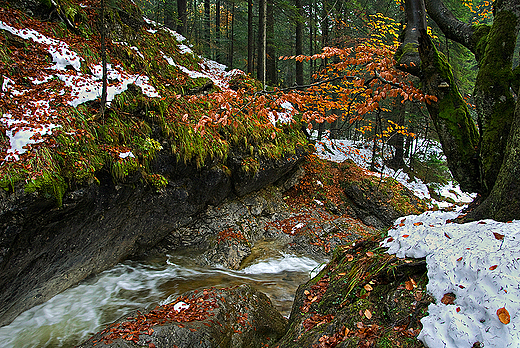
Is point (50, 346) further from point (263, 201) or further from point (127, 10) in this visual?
point (127, 10)

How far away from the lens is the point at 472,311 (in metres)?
1.79

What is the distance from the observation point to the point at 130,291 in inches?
182

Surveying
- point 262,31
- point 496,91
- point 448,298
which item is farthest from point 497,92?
point 262,31

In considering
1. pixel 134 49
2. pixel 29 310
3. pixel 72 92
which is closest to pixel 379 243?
pixel 29 310

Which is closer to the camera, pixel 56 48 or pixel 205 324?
pixel 205 324

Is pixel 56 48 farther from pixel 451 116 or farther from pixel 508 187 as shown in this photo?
pixel 508 187

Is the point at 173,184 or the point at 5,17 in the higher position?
the point at 5,17

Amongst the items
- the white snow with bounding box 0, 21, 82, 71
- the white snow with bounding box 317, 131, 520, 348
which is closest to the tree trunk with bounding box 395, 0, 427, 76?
the white snow with bounding box 317, 131, 520, 348

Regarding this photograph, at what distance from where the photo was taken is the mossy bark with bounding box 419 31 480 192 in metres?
3.06

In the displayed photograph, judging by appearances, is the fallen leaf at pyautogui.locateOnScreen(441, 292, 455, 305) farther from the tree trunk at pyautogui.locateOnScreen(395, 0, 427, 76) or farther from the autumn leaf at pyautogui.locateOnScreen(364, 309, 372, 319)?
the tree trunk at pyautogui.locateOnScreen(395, 0, 427, 76)

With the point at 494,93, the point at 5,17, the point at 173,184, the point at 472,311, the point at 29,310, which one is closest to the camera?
the point at 472,311

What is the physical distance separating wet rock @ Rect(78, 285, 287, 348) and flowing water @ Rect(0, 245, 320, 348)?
0.65 m

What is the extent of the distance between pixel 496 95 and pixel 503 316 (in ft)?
7.94

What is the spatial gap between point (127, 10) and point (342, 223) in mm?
9222
